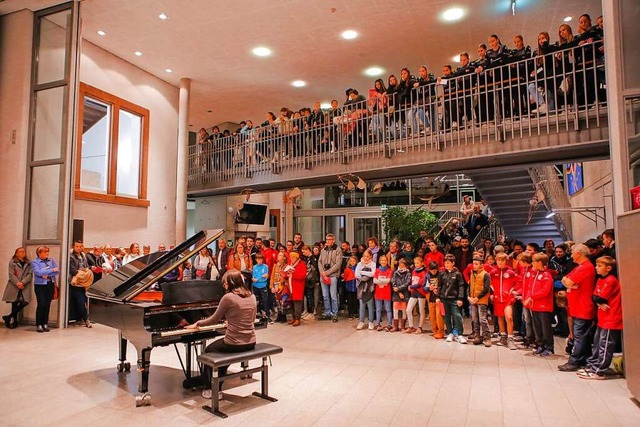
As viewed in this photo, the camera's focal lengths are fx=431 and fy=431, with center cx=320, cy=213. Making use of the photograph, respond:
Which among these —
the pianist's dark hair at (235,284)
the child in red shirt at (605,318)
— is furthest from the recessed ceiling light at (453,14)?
the pianist's dark hair at (235,284)

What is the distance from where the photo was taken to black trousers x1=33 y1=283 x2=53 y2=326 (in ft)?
24.4

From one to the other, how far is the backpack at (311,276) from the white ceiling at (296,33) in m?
5.00

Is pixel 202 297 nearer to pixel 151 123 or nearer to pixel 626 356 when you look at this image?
pixel 626 356

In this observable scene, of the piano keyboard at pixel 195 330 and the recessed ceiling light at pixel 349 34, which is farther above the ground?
the recessed ceiling light at pixel 349 34

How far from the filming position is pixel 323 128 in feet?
33.3

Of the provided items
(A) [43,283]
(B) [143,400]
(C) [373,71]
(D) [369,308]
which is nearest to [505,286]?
(D) [369,308]

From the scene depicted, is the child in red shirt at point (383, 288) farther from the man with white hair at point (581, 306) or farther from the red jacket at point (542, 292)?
the man with white hair at point (581, 306)

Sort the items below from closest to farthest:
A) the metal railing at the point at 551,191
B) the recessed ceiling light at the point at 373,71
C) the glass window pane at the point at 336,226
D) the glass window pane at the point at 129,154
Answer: the metal railing at the point at 551,191 < the glass window pane at the point at 129,154 < the recessed ceiling light at the point at 373,71 < the glass window pane at the point at 336,226

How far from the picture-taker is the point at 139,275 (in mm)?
4270

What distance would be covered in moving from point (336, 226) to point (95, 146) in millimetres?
9384

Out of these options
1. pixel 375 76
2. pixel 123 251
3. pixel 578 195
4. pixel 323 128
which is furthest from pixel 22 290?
pixel 578 195

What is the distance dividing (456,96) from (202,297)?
19.6 ft

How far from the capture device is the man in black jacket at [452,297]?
21.6 feet

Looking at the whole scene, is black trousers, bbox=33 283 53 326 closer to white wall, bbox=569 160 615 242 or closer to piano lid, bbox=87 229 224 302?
piano lid, bbox=87 229 224 302
